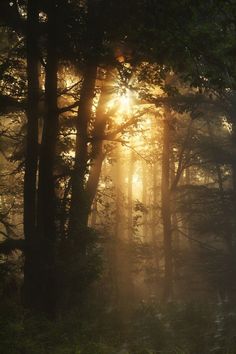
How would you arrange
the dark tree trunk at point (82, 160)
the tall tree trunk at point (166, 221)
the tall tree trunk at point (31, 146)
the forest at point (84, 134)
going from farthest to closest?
the tall tree trunk at point (166, 221), the dark tree trunk at point (82, 160), the tall tree trunk at point (31, 146), the forest at point (84, 134)

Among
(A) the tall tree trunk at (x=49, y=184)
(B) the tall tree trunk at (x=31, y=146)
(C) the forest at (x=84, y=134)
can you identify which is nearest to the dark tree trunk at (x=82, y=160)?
(C) the forest at (x=84, y=134)

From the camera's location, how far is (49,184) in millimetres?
14055

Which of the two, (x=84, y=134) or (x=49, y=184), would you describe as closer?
(x=49, y=184)

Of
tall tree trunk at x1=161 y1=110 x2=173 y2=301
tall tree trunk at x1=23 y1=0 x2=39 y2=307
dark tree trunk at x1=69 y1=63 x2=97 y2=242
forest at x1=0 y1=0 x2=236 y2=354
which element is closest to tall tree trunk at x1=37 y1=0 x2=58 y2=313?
forest at x1=0 y1=0 x2=236 y2=354

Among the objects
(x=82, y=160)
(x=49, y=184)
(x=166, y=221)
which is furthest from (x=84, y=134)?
(x=166, y=221)

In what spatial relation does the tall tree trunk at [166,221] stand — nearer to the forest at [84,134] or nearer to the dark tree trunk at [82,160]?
the forest at [84,134]

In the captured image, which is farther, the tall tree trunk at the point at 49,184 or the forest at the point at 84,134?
the tall tree trunk at the point at 49,184

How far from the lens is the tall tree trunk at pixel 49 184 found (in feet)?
44.3

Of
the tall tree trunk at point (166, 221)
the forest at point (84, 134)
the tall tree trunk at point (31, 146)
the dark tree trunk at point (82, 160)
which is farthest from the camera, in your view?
the tall tree trunk at point (166, 221)

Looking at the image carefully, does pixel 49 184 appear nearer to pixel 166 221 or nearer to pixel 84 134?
pixel 84 134

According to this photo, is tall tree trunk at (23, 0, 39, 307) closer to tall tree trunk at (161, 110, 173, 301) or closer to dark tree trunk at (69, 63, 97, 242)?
dark tree trunk at (69, 63, 97, 242)

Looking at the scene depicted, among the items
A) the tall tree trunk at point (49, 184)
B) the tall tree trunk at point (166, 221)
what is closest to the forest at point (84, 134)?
the tall tree trunk at point (49, 184)

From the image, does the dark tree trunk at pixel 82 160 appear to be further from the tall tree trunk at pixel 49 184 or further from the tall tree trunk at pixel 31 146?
the tall tree trunk at pixel 31 146

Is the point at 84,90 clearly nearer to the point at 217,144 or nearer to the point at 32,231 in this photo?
the point at 32,231
